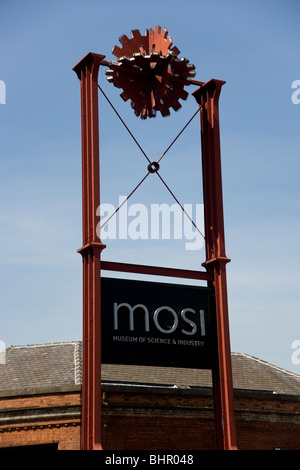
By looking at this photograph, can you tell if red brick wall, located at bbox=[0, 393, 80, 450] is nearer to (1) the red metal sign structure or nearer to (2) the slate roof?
(2) the slate roof

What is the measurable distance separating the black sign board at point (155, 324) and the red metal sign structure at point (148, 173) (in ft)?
0.99

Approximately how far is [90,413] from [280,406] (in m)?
11.2

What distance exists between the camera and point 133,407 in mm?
21688

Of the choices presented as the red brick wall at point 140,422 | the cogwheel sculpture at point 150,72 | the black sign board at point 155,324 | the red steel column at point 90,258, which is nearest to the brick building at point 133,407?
the red brick wall at point 140,422

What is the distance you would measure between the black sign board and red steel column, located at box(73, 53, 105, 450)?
1.06 ft

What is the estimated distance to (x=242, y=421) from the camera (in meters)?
23.0

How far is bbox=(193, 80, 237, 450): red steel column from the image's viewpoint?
16.0m

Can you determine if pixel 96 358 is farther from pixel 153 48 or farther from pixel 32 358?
pixel 32 358

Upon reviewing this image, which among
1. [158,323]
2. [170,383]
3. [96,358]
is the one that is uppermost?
[170,383]

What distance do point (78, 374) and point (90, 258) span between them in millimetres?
9223

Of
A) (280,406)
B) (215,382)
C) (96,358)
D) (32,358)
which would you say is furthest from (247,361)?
(96,358)

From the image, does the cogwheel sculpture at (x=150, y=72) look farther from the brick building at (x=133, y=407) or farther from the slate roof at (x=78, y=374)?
the slate roof at (x=78, y=374)

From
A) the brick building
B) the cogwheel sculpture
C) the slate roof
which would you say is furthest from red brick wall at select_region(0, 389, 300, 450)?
the cogwheel sculpture

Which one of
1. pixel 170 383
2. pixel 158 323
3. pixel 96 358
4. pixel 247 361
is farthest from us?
pixel 247 361
